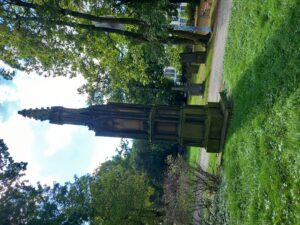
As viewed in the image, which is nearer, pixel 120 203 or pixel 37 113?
pixel 37 113

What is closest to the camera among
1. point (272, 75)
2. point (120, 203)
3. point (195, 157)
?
point (272, 75)

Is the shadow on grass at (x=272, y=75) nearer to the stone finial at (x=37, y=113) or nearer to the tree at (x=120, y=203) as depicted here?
the stone finial at (x=37, y=113)

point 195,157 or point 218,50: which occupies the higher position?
point 218,50

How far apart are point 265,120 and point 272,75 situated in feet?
3.70

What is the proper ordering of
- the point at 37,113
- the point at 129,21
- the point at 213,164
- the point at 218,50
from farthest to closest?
the point at 218,50
the point at 129,21
the point at 213,164
the point at 37,113

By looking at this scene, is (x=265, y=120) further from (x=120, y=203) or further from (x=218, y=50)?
(x=120, y=203)

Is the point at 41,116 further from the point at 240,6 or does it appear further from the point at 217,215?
the point at 240,6

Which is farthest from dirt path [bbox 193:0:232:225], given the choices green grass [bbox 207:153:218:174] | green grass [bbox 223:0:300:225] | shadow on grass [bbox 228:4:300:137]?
shadow on grass [bbox 228:4:300:137]

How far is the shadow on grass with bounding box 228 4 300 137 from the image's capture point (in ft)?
25.9

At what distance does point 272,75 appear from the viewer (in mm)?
9008

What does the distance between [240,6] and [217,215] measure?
25.5 feet

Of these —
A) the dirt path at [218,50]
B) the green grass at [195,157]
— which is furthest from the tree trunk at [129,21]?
the green grass at [195,157]

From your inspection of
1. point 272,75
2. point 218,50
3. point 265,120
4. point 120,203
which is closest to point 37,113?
point 265,120

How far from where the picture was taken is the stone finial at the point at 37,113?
1445 centimetres
